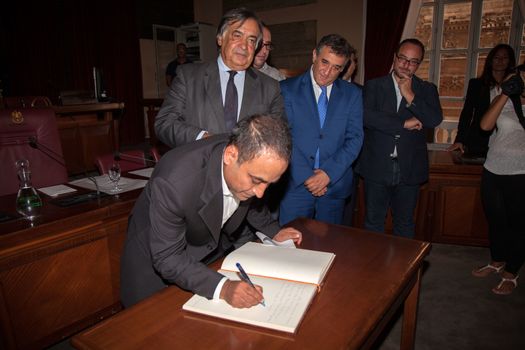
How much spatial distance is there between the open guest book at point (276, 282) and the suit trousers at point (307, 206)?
2.34 ft

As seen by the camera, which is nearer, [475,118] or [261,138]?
[261,138]

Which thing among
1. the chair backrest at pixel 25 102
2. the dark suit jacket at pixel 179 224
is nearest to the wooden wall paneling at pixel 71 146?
the chair backrest at pixel 25 102

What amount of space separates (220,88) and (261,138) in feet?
3.08

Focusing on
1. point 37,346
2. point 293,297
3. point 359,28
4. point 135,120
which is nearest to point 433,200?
point 293,297

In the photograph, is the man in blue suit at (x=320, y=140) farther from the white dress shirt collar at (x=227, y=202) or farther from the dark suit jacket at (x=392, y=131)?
the white dress shirt collar at (x=227, y=202)

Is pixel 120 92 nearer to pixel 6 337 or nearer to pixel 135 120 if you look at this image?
pixel 135 120

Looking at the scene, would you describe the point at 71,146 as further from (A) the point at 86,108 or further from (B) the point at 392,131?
(B) the point at 392,131

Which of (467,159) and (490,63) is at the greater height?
(490,63)

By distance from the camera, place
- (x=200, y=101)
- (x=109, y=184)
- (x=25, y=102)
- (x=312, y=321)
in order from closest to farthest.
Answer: (x=312, y=321), (x=200, y=101), (x=109, y=184), (x=25, y=102)

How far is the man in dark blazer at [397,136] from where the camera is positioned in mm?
2293

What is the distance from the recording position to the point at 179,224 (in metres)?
1.18

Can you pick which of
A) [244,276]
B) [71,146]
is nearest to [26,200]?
[244,276]

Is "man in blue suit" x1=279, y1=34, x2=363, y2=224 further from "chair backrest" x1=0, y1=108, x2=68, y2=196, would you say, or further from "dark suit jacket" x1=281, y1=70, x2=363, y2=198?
"chair backrest" x1=0, y1=108, x2=68, y2=196

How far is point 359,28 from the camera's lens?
605 cm
